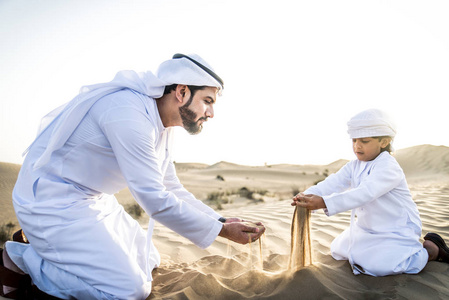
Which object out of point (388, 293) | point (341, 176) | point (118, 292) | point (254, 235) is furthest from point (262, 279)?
point (341, 176)

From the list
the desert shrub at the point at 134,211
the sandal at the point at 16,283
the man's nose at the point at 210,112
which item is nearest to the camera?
the sandal at the point at 16,283

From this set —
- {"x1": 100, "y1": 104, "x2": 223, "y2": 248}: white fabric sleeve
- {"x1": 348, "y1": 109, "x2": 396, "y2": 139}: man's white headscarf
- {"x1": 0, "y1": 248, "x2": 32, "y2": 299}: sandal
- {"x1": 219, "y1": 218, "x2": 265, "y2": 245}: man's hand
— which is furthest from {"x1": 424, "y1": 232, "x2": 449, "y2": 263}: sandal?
{"x1": 0, "y1": 248, "x2": 32, "y2": 299}: sandal

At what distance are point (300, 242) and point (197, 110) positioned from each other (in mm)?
1444

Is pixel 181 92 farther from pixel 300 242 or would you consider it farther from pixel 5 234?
pixel 5 234

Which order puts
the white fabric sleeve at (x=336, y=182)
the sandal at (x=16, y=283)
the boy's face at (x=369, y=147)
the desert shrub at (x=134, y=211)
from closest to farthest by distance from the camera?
the sandal at (x=16, y=283) < the boy's face at (x=369, y=147) < the white fabric sleeve at (x=336, y=182) < the desert shrub at (x=134, y=211)

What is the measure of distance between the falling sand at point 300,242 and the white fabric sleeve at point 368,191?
0.75 ft

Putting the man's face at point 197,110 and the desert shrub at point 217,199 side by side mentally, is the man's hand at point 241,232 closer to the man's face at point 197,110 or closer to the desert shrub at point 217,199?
the man's face at point 197,110

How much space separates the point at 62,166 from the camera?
240 cm

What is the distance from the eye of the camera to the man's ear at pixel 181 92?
265cm

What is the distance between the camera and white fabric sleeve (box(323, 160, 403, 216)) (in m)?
2.65

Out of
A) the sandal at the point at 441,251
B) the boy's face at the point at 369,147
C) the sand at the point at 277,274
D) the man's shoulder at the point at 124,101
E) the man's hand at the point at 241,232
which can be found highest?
the man's shoulder at the point at 124,101

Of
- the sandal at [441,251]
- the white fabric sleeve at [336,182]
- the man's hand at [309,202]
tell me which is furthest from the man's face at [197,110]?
the sandal at [441,251]

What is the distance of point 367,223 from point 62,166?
2688 millimetres

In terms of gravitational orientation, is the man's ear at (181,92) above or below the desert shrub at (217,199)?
above
